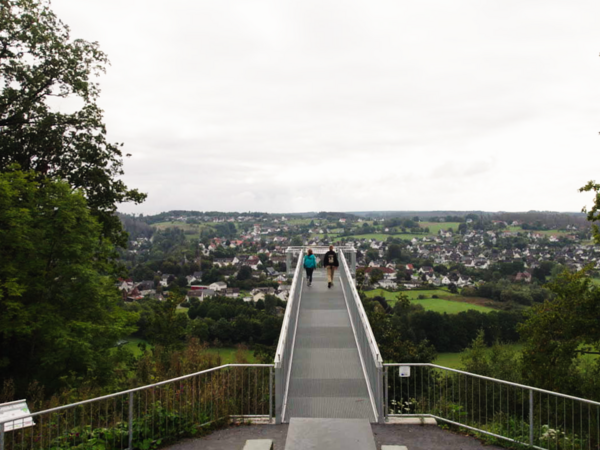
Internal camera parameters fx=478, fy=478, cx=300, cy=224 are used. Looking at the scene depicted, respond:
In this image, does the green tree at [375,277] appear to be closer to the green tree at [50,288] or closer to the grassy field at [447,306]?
the grassy field at [447,306]

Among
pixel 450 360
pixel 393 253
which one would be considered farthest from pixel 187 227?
pixel 450 360

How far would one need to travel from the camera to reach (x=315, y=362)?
9539 millimetres

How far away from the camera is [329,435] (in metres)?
4.80

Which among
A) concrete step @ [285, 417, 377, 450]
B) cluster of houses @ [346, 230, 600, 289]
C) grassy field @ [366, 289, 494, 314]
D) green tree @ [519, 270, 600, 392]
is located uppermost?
concrete step @ [285, 417, 377, 450]

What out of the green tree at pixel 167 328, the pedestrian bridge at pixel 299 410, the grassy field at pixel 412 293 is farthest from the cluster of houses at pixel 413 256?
the pedestrian bridge at pixel 299 410

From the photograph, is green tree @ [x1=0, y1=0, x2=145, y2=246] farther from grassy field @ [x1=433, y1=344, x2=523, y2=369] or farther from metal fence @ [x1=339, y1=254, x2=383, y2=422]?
grassy field @ [x1=433, y1=344, x2=523, y2=369]

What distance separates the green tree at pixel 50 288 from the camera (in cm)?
1359

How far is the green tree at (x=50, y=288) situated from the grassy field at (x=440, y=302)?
4198 centimetres

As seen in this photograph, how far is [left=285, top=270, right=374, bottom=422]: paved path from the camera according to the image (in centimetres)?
766

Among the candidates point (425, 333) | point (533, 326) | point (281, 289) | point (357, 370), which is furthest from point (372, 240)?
point (357, 370)

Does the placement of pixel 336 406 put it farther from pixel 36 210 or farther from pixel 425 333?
pixel 425 333

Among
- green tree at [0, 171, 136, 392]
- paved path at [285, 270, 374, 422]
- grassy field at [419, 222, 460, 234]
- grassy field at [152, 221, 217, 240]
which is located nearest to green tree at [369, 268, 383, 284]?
paved path at [285, 270, 374, 422]

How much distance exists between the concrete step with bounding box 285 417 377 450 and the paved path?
238cm

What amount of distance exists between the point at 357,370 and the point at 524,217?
200 meters
